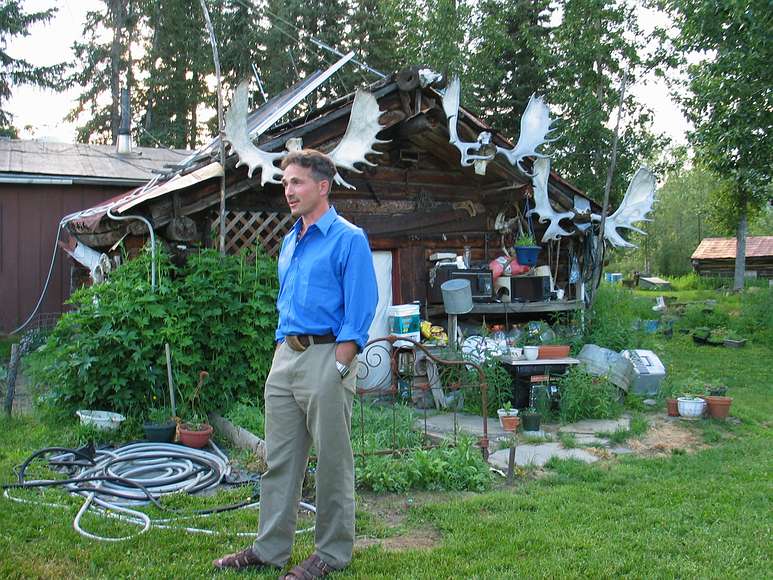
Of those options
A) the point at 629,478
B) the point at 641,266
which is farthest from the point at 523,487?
the point at 641,266

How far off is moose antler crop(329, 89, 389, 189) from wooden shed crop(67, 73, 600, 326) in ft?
1.90

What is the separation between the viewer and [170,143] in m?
24.4

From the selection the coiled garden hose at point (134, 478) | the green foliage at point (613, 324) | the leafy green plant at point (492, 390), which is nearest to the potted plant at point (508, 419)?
the leafy green plant at point (492, 390)

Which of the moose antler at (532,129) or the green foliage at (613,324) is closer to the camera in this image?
the moose antler at (532,129)

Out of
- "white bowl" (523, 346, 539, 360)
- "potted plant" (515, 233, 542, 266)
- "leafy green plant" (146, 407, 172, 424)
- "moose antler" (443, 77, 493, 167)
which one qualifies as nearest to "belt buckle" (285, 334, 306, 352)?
"leafy green plant" (146, 407, 172, 424)

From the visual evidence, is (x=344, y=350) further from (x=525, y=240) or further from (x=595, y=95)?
(x=595, y=95)

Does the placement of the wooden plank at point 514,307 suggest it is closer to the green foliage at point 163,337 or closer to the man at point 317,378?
the green foliage at point 163,337

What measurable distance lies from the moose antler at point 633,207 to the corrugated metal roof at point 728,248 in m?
25.9

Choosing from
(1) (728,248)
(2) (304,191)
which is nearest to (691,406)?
(2) (304,191)

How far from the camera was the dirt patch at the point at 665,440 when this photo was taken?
6.24 meters

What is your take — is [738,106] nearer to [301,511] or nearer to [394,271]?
[394,271]

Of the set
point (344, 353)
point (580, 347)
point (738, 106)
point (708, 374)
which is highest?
point (738, 106)

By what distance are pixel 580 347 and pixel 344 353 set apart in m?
6.50

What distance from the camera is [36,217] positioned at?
493 inches
